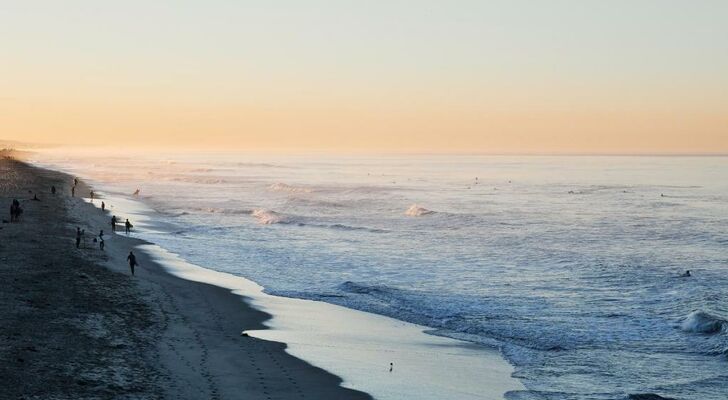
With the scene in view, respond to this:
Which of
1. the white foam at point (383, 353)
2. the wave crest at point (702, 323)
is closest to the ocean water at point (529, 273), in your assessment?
the wave crest at point (702, 323)

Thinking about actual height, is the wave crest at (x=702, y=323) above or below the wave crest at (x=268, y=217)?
above

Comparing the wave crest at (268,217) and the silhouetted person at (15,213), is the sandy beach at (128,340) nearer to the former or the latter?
the silhouetted person at (15,213)

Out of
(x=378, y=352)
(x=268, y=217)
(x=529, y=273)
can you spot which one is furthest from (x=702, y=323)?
(x=268, y=217)

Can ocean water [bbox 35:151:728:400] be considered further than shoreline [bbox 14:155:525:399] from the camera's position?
Yes

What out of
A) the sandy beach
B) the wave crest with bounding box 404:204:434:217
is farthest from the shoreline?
the wave crest with bounding box 404:204:434:217

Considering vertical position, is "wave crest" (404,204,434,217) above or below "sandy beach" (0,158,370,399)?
above

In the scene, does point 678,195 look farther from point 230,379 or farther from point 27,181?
point 230,379

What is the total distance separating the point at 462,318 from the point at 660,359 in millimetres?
7262

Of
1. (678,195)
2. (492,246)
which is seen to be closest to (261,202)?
(492,246)

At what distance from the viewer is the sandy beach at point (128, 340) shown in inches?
644

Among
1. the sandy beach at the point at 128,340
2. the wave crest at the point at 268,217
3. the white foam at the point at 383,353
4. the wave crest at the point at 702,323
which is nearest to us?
the sandy beach at the point at 128,340

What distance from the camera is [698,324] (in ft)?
82.4

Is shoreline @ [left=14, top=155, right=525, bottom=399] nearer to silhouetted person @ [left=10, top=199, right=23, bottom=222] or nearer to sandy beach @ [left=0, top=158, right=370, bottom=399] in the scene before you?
sandy beach @ [left=0, top=158, right=370, bottom=399]

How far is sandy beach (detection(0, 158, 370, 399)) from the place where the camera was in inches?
644
